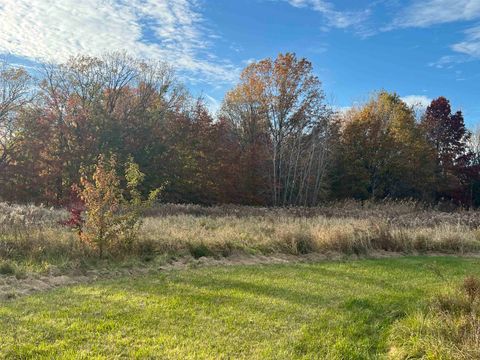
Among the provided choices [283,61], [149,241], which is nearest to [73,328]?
[149,241]

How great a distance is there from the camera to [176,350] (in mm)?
4309

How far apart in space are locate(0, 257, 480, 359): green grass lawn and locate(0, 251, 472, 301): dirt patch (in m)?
0.46

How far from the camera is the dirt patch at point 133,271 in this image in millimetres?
6781

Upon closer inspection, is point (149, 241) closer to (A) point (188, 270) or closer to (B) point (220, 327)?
(A) point (188, 270)

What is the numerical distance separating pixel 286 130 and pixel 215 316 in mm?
29613

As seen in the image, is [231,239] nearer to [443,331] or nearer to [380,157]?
[443,331]

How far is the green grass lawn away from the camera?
4387 millimetres

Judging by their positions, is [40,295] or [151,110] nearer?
[40,295]

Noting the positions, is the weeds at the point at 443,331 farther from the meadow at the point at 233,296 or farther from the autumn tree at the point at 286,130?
the autumn tree at the point at 286,130

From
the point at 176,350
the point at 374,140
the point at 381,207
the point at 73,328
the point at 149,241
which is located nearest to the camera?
the point at 176,350

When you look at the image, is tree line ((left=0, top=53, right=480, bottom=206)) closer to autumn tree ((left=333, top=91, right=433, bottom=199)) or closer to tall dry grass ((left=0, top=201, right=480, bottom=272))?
autumn tree ((left=333, top=91, right=433, bottom=199))

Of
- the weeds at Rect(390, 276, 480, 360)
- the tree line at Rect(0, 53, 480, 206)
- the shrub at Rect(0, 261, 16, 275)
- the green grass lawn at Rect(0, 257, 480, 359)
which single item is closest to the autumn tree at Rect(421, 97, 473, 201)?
the tree line at Rect(0, 53, 480, 206)

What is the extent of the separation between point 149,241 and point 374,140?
3107 cm

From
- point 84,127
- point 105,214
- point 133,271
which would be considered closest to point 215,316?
point 133,271
